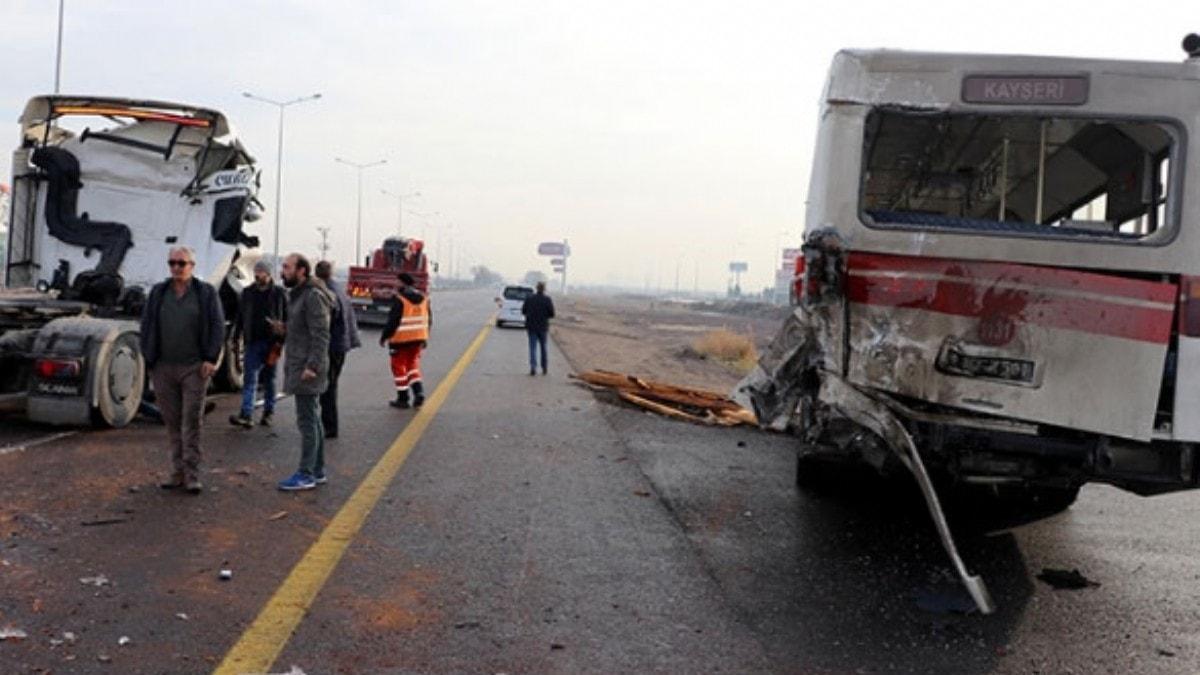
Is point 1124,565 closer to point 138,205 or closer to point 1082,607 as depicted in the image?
point 1082,607

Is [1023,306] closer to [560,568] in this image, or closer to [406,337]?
[560,568]

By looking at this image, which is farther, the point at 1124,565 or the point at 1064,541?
the point at 1064,541

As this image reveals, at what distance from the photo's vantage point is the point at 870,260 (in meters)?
5.62

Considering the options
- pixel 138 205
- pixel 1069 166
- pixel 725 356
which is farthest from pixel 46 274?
pixel 725 356

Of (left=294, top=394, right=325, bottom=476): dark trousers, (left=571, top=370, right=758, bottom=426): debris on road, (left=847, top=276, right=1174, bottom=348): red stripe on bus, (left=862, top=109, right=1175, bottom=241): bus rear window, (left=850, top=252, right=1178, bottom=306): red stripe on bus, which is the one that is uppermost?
(left=862, top=109, right=1175, bottom=241): bus rear window

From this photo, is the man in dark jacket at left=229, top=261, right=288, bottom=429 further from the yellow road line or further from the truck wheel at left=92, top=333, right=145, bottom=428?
the yellow road line

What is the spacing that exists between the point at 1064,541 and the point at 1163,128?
3.09 meters

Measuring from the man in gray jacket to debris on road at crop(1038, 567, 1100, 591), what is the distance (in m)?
4.84

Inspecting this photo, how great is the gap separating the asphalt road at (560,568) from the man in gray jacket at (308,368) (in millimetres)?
245

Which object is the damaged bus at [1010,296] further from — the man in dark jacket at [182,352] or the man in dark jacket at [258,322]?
the man in dark jacket at [258,322]

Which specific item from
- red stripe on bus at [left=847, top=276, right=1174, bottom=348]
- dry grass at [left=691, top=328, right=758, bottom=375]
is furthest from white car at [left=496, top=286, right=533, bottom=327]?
red stripe on bus at [left=847, top=276, right=1174, bottom=348]

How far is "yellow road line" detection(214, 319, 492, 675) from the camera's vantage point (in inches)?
166

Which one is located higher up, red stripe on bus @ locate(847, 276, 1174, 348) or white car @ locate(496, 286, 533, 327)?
red stripe on bus @ locate(847, 276, 1174, 348)

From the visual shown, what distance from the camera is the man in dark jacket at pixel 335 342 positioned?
29.4 feet
